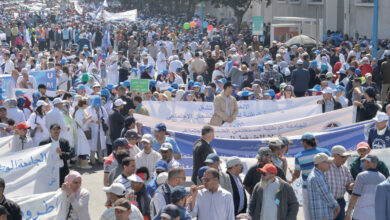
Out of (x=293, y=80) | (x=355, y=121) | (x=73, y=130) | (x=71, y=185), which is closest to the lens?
(x=71, y=185)

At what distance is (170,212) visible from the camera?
6.61 meters

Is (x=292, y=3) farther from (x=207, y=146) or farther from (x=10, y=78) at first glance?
(x=207, y=146)

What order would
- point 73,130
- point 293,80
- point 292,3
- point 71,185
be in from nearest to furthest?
point 71,185 < point 73,130 < point 293,80 < point 292,3

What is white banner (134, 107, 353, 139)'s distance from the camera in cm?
1309

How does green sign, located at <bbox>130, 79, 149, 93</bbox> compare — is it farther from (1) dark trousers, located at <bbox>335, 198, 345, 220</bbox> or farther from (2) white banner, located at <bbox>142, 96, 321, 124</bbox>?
(1) dark trousers, located at <bbox>335, 198, 345, 220</bbox>

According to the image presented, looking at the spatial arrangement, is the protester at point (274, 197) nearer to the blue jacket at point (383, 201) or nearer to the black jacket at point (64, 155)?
the blue jacket at point (383, 201)

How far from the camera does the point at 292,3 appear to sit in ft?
153

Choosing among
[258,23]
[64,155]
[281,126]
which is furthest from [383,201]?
[258,23]

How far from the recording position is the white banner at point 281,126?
13.1 m

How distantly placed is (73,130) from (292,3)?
33.8 metres

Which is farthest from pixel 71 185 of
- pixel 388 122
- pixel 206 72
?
pixel 206 72

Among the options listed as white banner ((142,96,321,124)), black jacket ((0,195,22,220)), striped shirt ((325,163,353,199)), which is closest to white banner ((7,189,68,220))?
black jacket ((0,195,22,220))

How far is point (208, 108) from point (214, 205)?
7.87 meters

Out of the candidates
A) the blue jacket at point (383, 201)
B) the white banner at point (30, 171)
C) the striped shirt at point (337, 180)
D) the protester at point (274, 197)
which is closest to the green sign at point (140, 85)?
the white banner at point (30, 171)
